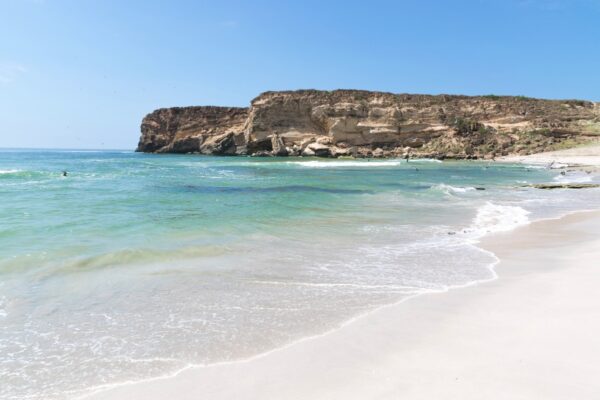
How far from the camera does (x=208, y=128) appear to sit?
296 ft

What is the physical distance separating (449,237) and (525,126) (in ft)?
205

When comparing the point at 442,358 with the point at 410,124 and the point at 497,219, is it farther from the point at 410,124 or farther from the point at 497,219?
the point at 410,124

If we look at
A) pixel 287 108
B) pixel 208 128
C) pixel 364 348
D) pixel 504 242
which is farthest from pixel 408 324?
pixel 208 128

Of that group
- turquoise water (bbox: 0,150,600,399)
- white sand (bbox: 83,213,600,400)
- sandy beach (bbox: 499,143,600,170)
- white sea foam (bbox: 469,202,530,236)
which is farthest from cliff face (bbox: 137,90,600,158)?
white sand (bbox: 83,213,600,400)

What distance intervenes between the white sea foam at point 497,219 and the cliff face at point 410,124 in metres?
48.2

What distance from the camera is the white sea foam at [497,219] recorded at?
1106 cm

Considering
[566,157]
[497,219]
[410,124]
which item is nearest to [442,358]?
[497,219]

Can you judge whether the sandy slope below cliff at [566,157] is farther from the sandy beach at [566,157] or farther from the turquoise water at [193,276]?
the turquoise water at [193,276]

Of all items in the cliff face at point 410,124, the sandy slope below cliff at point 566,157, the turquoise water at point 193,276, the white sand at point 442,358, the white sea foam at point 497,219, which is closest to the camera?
the white sand at point 442,358

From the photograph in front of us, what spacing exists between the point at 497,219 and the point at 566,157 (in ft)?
156

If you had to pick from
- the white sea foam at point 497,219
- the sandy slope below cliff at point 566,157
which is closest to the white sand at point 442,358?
the white sea foam at point 497,219

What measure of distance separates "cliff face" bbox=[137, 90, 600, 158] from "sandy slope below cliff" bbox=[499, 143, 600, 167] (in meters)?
3.40

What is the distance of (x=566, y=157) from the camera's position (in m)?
51.8

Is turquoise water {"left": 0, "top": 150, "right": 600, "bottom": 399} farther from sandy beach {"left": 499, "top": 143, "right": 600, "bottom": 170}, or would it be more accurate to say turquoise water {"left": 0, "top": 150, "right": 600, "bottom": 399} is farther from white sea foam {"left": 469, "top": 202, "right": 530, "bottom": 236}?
sandy beach {"left": 499, "top": 143, "right": 600, "bottom": 170}
